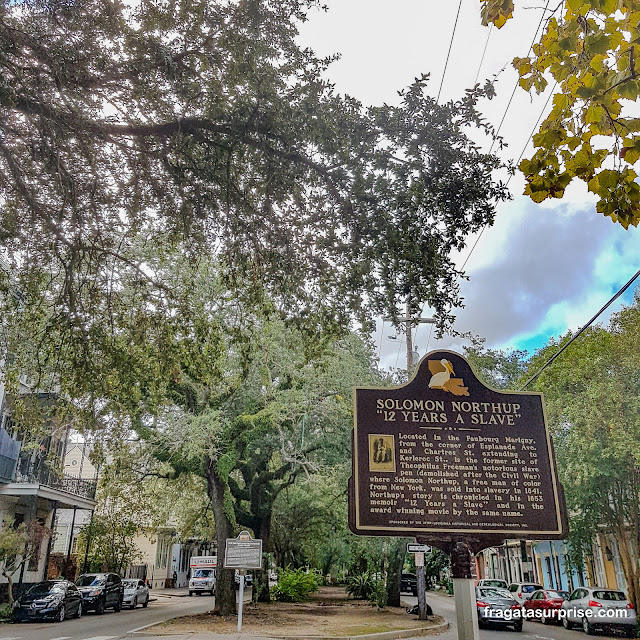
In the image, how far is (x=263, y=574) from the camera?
27.1 m

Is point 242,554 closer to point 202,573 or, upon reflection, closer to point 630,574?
point 630,574

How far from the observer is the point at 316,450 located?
75.5ft

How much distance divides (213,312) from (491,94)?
1076 centimetres

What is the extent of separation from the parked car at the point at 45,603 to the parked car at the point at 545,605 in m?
20.0

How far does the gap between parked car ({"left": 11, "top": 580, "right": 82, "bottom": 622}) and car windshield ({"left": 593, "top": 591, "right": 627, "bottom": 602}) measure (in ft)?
64.3

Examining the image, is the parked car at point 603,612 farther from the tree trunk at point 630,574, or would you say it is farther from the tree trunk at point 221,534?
the tree trunk at point 221,534

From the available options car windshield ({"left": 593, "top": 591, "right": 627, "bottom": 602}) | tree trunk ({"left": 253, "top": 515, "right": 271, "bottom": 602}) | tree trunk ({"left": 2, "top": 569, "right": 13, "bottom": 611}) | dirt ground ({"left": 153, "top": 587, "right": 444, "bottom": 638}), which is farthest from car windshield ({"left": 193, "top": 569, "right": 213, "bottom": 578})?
car windshield ({"left": 593, "top": 591, "right": 627, "bottom": 602})

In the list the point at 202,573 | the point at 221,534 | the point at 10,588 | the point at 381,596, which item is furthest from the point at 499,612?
the point at 202,573

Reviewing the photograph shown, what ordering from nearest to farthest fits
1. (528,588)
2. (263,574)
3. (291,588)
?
(263,574) → (291,588) → (528,588)

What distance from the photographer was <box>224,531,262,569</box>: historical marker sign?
59.5ft

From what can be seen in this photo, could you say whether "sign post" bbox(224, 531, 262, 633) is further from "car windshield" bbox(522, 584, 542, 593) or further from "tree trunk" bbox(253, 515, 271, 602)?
"car windshield" bbox(522, 584, 542, 593)

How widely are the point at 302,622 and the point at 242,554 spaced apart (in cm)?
358

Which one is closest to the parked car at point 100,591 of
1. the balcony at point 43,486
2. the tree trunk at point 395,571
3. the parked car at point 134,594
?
the parked car at point 134,594

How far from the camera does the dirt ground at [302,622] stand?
1691 cm
